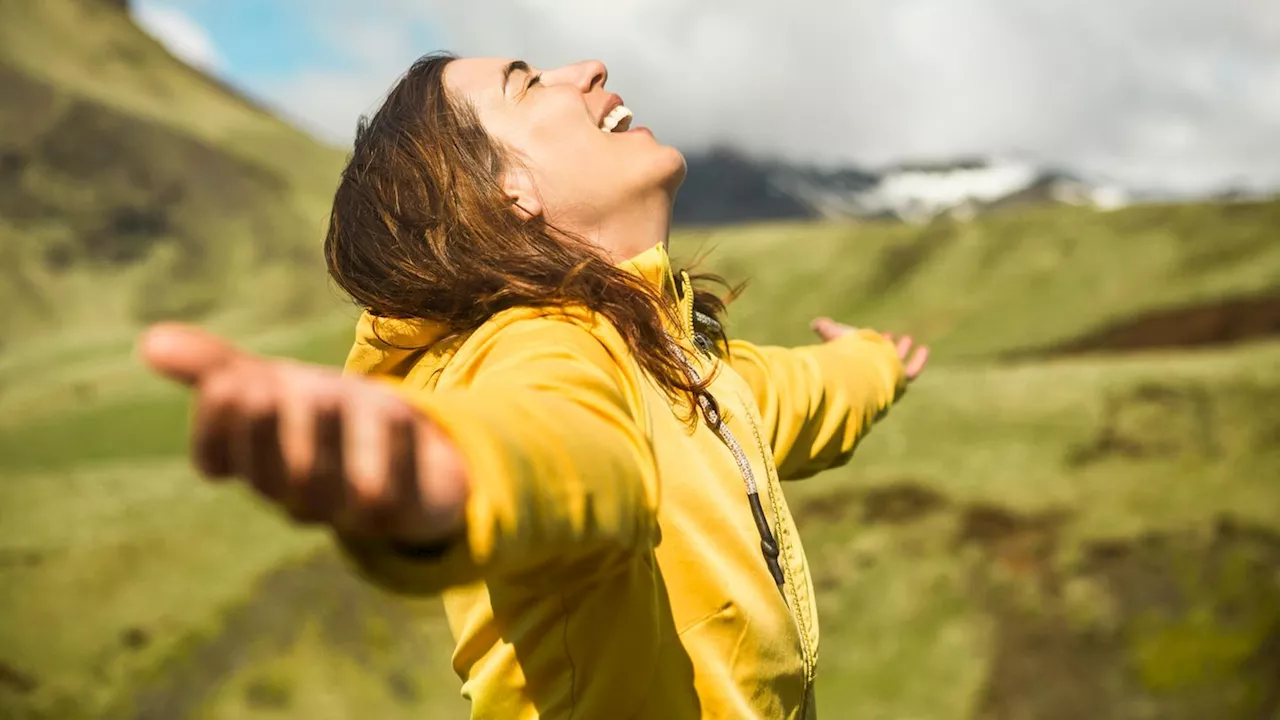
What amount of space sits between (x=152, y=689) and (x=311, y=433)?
13.3 m

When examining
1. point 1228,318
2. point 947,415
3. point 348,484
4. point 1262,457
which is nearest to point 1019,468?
point 947,415

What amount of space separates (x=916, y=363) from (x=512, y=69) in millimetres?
2576

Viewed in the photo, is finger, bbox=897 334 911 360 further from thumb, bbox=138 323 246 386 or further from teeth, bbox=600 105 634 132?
thumb, bbox=138 323 246 386

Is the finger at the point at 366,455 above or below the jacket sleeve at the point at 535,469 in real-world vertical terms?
above

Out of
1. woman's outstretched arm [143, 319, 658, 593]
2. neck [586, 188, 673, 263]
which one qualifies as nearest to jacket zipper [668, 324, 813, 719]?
neck [586, 188, 673, 263]

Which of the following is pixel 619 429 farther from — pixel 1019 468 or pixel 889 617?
pixel 1019 468

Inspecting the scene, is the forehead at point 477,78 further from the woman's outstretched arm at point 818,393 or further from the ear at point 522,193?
the woman's outstretched arm at point 818,393

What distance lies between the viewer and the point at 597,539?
149cm

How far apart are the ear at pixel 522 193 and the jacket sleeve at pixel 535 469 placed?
69 cm

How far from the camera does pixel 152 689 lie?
1250 cm

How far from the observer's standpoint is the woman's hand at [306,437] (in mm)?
1024

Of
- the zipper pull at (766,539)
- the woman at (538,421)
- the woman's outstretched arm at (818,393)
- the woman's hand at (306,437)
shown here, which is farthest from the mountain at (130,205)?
the woman's hand at (306,437)

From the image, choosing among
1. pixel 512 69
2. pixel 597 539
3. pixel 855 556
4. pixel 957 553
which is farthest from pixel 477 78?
pixel 957 553

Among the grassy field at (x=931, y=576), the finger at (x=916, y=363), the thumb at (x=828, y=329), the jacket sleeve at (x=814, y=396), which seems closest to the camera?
the jacket sleeve at (x=814, y=396)
